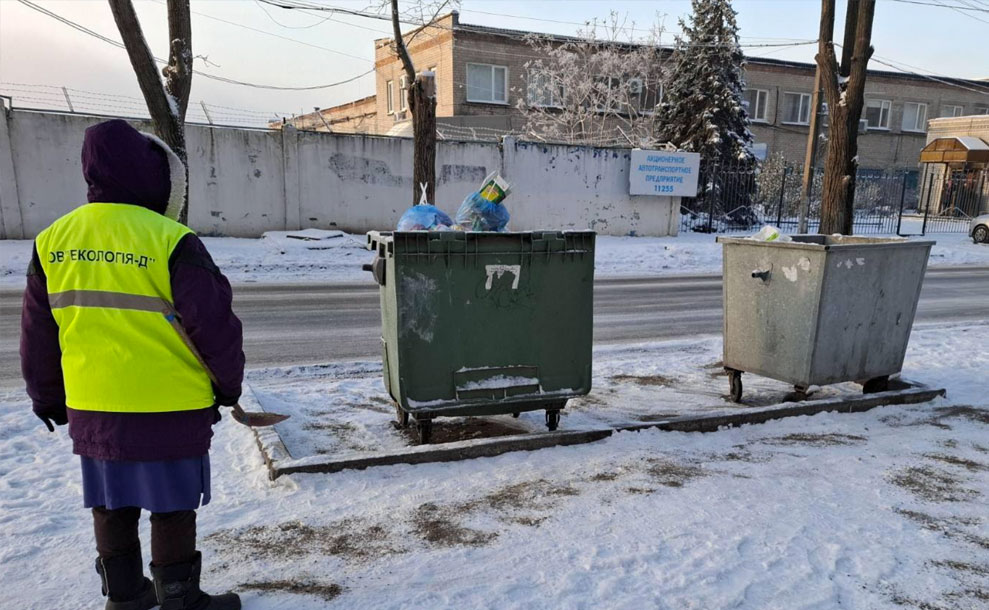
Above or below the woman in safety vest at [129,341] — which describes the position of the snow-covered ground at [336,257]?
below

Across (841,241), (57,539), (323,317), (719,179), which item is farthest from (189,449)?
(719,179)

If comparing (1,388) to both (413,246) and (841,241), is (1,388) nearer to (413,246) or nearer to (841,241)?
(413,246)

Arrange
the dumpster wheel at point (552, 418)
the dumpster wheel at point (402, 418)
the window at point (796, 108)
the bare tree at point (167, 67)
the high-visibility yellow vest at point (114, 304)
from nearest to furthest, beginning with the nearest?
the high-visibility yellow vest at point (114, 304), the dumpster wheel at point (552, 418), the dumpster wheel at point (402, 418), the bare tree at point (167, 67), the window at point (796, 108)

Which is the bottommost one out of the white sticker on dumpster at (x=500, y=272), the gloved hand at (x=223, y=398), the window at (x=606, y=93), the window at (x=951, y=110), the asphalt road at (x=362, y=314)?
the asphalt road at (x=362, y=314)

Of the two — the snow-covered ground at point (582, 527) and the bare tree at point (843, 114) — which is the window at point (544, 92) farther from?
the snow-covered ground at point (582, 527)

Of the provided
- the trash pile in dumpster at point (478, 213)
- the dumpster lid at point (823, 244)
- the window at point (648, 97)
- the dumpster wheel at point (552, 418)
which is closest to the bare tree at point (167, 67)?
the trash pile in dumpster at point (478, 213)

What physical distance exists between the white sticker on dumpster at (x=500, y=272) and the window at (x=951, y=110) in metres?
44.5

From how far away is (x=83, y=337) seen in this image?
2.08m

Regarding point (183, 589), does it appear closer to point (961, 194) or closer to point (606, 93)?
point (606, 93)

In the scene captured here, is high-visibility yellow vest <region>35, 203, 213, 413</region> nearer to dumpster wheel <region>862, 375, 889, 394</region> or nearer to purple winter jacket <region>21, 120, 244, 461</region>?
purple winter jacket <region>21, 120, 244, 461</region>

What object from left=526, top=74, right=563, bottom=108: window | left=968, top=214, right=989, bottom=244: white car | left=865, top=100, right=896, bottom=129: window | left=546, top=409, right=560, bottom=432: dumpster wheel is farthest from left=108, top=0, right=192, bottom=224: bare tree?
left=865, top=100, right=896, bottom=129: window

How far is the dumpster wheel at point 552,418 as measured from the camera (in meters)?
4.16

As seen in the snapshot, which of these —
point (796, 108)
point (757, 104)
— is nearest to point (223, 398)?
point (757, 104)

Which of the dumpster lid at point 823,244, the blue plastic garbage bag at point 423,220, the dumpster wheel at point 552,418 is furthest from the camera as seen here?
the dumpster lid at point 823,244
